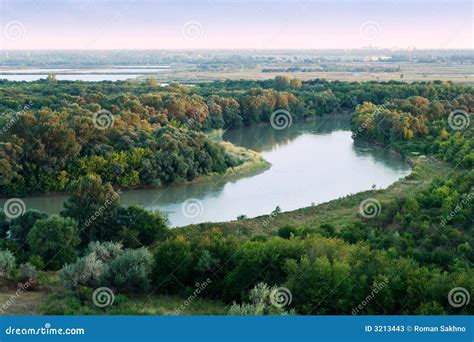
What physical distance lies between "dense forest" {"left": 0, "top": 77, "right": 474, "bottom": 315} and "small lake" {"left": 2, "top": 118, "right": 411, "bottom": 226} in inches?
36.1

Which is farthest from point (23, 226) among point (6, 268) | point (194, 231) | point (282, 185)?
point (282, 185)

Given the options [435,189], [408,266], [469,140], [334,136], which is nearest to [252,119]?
[334,136]

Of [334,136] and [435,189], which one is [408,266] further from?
[334,136]

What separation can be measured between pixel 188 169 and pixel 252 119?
15.2 meters

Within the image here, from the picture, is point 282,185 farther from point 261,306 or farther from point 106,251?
point 261,306

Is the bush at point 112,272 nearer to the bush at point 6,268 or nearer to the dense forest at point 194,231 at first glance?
the dense forest at point 194,231

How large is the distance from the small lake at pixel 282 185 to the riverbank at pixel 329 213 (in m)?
1.22

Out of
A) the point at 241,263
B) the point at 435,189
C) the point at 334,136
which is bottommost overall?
the point at 334,136

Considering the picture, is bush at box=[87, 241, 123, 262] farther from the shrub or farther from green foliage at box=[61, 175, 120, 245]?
green foliage at box=[61, 175, 120, 245]

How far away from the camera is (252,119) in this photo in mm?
36656

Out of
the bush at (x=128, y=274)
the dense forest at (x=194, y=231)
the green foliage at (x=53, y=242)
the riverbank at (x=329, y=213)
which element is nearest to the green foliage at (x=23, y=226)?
the dense forest at (x=194, y=231)

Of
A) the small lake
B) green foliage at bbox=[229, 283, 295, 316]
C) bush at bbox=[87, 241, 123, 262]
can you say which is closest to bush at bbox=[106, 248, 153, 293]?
bush at bbox=[87, 241, 123, 262]

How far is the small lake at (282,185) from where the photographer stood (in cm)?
1878

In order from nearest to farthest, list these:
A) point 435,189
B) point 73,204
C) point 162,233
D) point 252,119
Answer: point 162,233 → point 73,204 → point 435,189 → point 252,119
